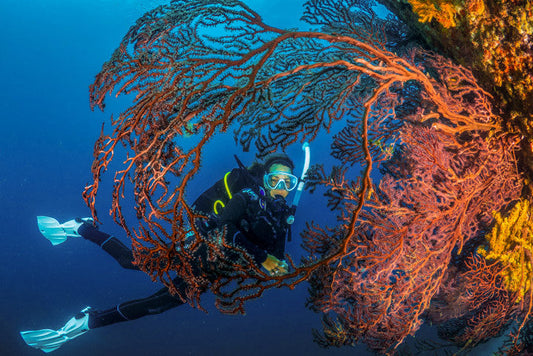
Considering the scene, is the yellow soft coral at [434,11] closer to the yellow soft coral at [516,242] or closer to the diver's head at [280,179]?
the yellow soft coral at [516,242]

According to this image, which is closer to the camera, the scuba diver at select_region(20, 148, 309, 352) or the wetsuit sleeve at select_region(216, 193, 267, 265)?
the wetsuit sleeve at select_region(216, 193, 267, 265)

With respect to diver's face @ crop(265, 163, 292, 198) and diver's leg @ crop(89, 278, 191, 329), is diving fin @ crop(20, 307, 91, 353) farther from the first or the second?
diver's face @ crop(265, 163, 292, 198)

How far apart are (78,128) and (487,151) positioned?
29.1 metres

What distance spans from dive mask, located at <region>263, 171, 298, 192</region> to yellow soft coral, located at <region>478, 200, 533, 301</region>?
13.1 feet

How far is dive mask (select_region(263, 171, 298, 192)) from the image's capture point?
19.8 ft

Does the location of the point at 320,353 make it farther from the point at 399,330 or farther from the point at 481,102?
the point at 481,102

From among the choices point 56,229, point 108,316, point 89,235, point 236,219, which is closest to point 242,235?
point 236,219

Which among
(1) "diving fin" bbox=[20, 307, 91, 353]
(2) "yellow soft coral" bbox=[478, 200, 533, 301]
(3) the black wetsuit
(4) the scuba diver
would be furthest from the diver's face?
(1) "diving fin" bbox=[20, 307, 91, 353]

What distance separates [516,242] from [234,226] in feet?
10.9

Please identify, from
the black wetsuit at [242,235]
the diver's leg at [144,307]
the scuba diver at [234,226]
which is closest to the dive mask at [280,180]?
the scuba diver at [234,226]

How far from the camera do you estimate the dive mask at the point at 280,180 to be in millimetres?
6045

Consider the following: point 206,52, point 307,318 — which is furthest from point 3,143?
point 206,52

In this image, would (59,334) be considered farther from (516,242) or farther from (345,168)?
(516,242)

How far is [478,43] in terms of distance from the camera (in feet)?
7.50
